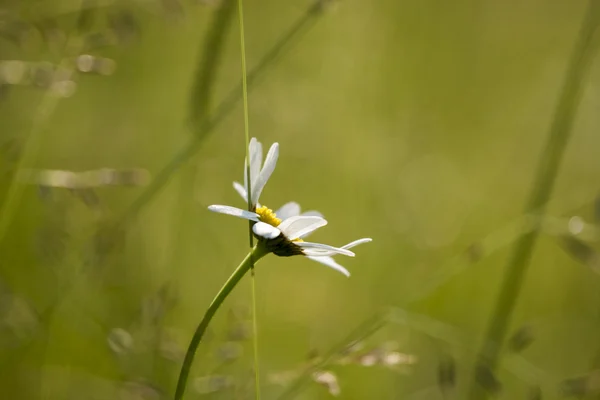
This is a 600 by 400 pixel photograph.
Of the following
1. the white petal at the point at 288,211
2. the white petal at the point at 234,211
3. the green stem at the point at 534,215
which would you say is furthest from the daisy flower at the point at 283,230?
the green stem at the point at 534,215

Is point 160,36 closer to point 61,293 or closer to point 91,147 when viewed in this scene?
point 91,147

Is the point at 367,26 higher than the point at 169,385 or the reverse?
higher

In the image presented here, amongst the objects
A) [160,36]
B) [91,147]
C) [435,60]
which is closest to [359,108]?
[435,60]

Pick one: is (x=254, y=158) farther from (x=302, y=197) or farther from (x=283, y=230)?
(x=302, y=197)

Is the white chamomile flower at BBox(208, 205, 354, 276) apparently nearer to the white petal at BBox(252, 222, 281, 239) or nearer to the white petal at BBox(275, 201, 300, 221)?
the white petal at BBox(252, 222, 281, 239)

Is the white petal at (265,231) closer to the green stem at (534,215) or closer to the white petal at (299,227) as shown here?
the white petal at (299,227)

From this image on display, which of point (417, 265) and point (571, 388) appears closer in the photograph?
point (571, 388)
